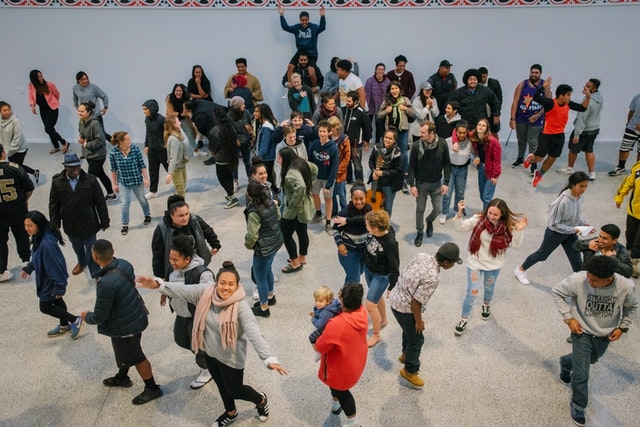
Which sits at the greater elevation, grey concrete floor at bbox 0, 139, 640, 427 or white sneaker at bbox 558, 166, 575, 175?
white sneaker at bbox 558, 166, 575, 175

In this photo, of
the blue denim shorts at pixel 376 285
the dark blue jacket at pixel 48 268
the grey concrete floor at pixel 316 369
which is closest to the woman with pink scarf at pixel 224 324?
the grey concrete floor at pixel 316 369

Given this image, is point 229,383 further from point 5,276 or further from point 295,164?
point 5,276

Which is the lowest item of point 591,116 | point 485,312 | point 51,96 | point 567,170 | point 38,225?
point 485,312

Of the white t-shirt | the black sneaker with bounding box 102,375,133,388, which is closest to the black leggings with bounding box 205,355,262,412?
the black sneaker with bounding box 102,375,133,388

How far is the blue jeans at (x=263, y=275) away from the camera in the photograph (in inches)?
201

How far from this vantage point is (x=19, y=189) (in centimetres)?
584

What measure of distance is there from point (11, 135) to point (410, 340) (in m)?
6.65

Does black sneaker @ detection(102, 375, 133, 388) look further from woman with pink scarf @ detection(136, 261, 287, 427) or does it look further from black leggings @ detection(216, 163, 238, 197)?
black leggings @ detection(216, 163, 238, 197)

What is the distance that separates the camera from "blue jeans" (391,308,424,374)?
14.0 ft

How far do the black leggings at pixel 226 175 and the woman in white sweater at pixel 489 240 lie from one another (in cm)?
373

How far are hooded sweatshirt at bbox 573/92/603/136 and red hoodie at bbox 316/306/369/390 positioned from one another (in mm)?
6064

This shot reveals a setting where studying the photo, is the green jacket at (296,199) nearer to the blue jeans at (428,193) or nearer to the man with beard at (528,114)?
the blue jeans at (428,193)

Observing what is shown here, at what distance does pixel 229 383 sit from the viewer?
3.90 m

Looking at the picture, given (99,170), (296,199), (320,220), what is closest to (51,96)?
(99,170)
